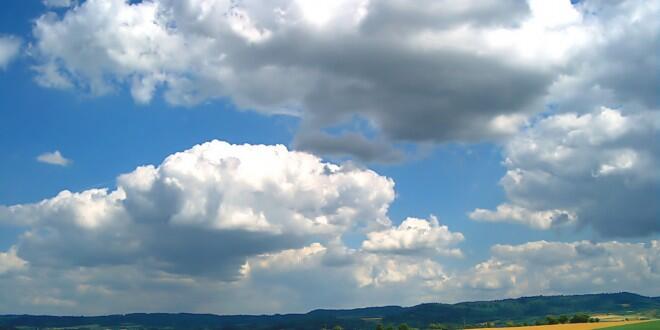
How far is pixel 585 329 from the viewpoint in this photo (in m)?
186

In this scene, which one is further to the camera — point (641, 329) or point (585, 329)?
point (585, 329)

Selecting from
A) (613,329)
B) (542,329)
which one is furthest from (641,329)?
(542,329)

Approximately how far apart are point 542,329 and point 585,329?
543 inches

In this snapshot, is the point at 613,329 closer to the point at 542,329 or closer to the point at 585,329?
the point at 585,329

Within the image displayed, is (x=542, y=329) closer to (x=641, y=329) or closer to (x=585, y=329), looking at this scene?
(x=585, y=329)

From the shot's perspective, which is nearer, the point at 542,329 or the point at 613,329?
the point at 613,329

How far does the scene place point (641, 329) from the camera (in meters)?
169

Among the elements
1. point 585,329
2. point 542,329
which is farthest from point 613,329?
point 542,329

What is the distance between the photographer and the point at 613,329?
179 metres

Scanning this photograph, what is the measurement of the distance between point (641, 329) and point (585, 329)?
1918 cm

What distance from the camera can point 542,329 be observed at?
19538 cm

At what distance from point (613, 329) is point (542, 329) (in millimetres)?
22365

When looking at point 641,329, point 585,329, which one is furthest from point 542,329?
point 641,329

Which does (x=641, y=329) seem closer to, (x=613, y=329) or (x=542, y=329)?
(x=613, y=329)
